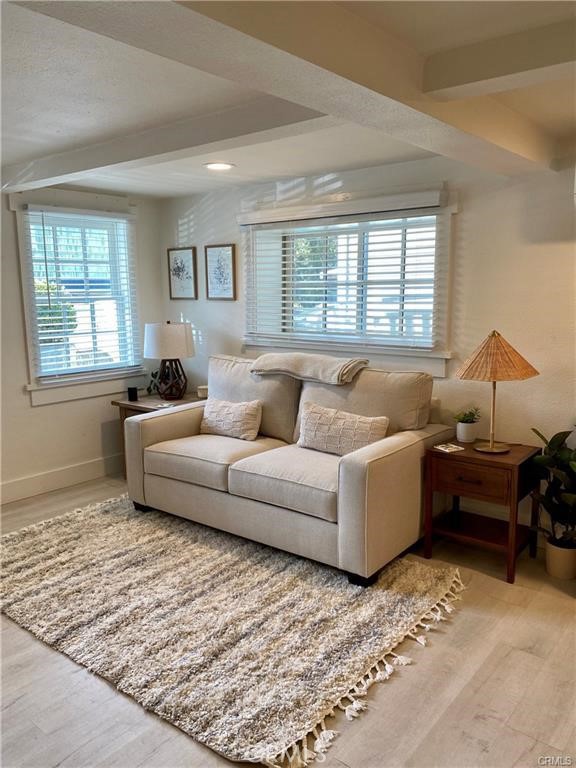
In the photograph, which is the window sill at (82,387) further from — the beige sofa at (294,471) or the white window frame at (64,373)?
the beige sofa at (294,471)

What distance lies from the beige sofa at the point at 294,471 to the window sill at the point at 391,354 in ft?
0.88

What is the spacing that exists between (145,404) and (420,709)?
293cm

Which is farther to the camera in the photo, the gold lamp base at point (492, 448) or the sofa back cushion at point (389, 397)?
the sofa back cushion at point (389, 397)

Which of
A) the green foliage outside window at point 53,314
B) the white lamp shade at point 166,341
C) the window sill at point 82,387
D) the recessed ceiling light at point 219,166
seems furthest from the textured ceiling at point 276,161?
the window sill at point 82,387

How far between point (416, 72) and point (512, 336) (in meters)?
1.78

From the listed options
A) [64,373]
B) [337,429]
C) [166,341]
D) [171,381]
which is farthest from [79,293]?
[337,429]

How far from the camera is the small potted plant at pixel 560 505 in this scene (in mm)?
2797

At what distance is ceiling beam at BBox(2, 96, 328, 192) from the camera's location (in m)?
2.26

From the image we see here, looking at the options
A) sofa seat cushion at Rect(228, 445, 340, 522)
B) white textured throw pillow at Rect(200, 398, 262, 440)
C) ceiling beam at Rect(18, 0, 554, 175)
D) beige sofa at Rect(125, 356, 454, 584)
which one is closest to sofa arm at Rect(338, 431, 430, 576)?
beige sofa at Rect(125, 356, 454, 584)

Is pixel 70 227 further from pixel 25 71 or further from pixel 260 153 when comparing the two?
pixel 25 71

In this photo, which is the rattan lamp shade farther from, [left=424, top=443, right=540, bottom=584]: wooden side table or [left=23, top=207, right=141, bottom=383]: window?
[left=23, top=207, right=141, bottom=383]: window

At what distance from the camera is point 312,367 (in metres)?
3.66

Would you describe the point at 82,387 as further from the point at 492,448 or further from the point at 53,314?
the point at 492,448

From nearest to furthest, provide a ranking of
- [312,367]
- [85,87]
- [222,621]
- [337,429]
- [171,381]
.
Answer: [85,87], [222,621], [337,429], [312,367], [171,381]
